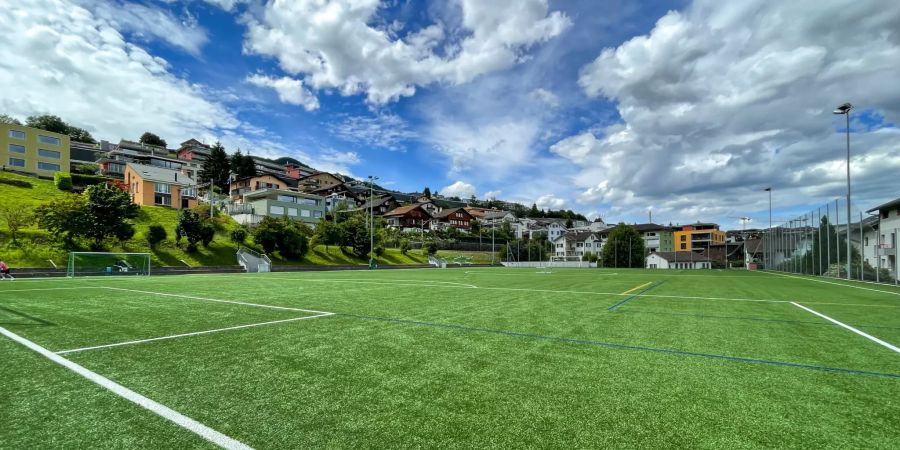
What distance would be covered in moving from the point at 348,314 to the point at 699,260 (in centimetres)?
8825

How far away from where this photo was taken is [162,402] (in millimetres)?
3199

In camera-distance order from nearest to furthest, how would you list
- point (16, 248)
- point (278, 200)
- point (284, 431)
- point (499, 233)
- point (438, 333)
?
1. point (284, 431)
2. point (438, 333)
3. point (16, 248)
4. point (278, 200)
5. point (499, 233)

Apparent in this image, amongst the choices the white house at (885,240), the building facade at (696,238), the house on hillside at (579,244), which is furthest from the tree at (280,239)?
the building facade at (696,238)

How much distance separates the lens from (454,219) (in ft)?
321

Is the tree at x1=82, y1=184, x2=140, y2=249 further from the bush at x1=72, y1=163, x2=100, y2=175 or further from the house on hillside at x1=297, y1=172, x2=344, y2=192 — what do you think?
the house on hillside at x1=297, y1=172, x2=344, y2=192

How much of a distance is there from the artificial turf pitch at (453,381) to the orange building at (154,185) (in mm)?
54497

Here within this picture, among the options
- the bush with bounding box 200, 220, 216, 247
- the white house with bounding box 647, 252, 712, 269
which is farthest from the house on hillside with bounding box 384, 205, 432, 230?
the bush with bounding box 200, 220, 216, 247

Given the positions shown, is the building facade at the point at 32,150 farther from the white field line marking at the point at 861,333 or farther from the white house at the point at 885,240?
the white house at the point at 885,240

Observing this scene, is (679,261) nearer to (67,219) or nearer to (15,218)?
(67,219)

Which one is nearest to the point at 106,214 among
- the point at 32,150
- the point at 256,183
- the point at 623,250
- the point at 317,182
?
the point at 32,150

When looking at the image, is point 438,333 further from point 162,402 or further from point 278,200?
point 278,200

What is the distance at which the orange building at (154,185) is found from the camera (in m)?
51.7

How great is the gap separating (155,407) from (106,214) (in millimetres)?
36047

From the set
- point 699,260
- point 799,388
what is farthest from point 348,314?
point 699,260
